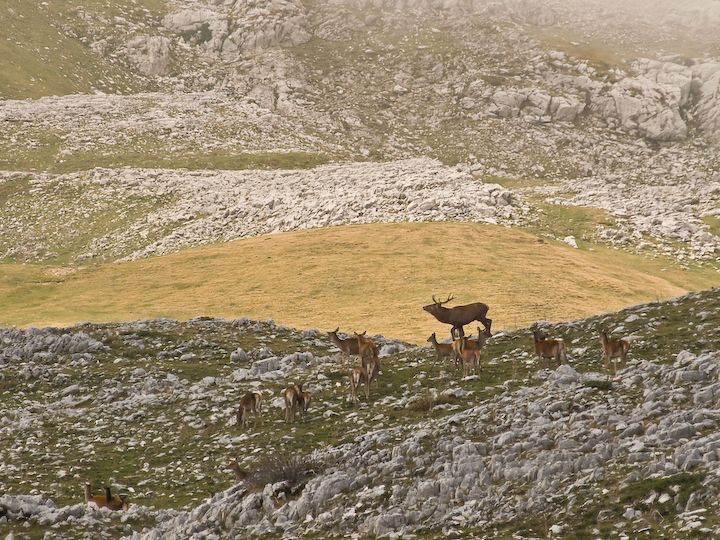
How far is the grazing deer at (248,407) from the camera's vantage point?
2350 centimetres

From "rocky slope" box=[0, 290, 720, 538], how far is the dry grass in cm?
2432

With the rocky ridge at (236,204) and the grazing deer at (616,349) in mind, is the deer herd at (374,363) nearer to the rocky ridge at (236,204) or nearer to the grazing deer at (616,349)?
the grazing deer at (616,349)

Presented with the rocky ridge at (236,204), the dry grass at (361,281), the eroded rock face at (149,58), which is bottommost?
the dry grass at (361,281)

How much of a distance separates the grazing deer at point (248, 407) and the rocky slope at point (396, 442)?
20.0 inches

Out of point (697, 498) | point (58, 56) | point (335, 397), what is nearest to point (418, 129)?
point (58, 56)

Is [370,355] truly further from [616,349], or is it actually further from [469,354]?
[616,349]

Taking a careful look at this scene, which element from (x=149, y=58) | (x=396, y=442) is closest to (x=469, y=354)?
(x=396, y=442)

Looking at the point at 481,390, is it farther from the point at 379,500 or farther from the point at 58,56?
the point at 58,56

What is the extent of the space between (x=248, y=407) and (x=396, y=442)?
696 centimetres

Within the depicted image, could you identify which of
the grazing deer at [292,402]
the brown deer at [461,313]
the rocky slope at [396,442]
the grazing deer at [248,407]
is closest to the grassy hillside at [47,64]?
the rocky slope at [396,442]

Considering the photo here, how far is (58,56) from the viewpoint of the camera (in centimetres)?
18850

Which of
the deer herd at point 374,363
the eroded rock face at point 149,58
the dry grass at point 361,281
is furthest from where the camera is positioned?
the eroded rock face at point 149,58

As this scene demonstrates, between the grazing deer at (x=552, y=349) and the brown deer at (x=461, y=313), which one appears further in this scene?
the brown deer at (x=461, y=313)

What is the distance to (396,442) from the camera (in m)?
18.2
